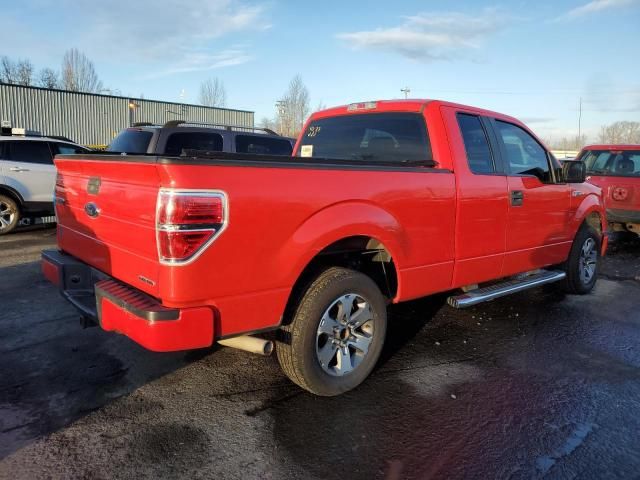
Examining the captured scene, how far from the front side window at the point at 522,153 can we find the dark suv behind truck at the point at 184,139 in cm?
411

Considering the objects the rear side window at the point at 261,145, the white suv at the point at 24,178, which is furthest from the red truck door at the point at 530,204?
the white suv at the point at 24,178

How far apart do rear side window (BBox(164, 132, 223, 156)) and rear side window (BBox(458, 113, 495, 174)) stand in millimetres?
4006

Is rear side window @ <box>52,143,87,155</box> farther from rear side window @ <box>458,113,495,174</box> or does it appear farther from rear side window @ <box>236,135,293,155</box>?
rear side window @ <box>458,113,495,174</box>

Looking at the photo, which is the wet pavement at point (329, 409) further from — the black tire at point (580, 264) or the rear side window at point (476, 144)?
the rear side window at point (476, 144)

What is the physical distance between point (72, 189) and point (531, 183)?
13.2ft

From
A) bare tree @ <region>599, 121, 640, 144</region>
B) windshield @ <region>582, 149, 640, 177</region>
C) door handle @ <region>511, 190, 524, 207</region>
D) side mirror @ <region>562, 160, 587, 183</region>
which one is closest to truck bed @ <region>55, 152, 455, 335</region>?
door handle @ <region>511, 190, 524, 207</region>

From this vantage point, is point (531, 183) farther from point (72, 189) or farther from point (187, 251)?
Result: point (72, 189)

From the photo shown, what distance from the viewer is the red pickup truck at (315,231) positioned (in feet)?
8.78

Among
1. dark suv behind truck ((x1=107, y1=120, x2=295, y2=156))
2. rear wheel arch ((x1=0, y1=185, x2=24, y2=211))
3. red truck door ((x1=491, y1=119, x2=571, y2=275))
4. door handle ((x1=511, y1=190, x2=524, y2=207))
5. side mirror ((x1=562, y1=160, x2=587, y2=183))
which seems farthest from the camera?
rear wheel arch ((x1=0, y1=185, x2=24, y2=211))

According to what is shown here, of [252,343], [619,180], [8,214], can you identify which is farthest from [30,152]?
[619,180]

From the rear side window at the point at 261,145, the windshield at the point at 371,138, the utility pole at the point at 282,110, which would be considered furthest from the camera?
the utility pole at the point at 282,110

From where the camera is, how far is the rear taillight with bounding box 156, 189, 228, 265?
257cm

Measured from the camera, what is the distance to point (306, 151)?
16.9ft

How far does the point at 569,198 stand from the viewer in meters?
5.49
